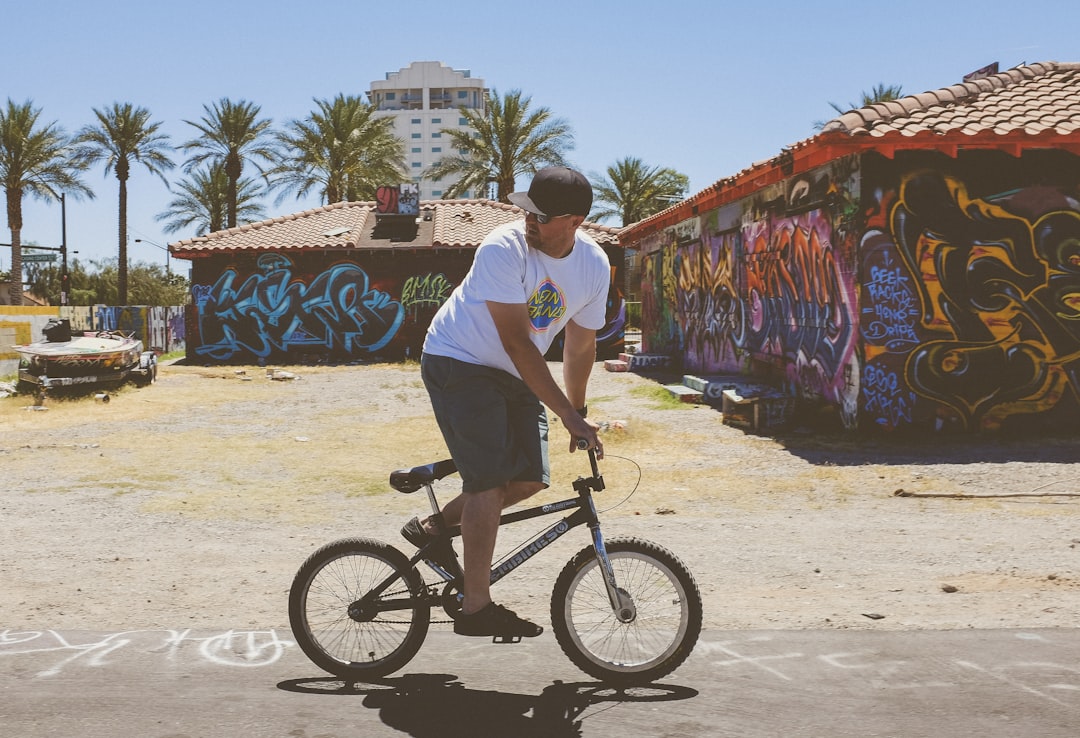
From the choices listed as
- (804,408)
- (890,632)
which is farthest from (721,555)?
(804,408)

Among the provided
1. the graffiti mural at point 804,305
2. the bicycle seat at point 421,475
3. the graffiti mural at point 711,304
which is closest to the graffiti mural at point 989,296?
the graffiti mural at point 804,305

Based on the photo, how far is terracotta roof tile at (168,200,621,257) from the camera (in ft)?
92.1

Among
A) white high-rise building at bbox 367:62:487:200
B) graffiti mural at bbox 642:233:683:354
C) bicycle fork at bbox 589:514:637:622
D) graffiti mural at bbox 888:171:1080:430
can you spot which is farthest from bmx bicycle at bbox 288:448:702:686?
white high-rise building at bbox 367:62:487:200

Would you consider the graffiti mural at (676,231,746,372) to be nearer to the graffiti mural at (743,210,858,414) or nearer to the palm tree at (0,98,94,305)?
the graffiti mural at (743,210,858,414)

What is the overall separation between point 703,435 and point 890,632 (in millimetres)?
7281

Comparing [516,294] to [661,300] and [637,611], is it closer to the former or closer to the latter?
[637,611]

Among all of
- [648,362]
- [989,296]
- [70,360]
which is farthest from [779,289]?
[70,360]

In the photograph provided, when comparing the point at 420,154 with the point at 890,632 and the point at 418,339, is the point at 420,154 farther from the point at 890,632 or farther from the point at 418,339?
the point at 890,632

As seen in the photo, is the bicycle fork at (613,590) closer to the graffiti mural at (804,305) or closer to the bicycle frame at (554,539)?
the bicycle frame at (554,539)

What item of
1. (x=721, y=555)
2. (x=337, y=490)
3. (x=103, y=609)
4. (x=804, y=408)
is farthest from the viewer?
(x=804, y=408)

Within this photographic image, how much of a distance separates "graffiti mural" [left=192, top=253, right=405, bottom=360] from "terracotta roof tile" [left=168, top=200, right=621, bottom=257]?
836 mm

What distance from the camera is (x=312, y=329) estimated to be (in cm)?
2841

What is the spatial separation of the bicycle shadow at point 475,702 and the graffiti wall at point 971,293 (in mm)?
8129

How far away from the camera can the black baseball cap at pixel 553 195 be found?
3521mm
